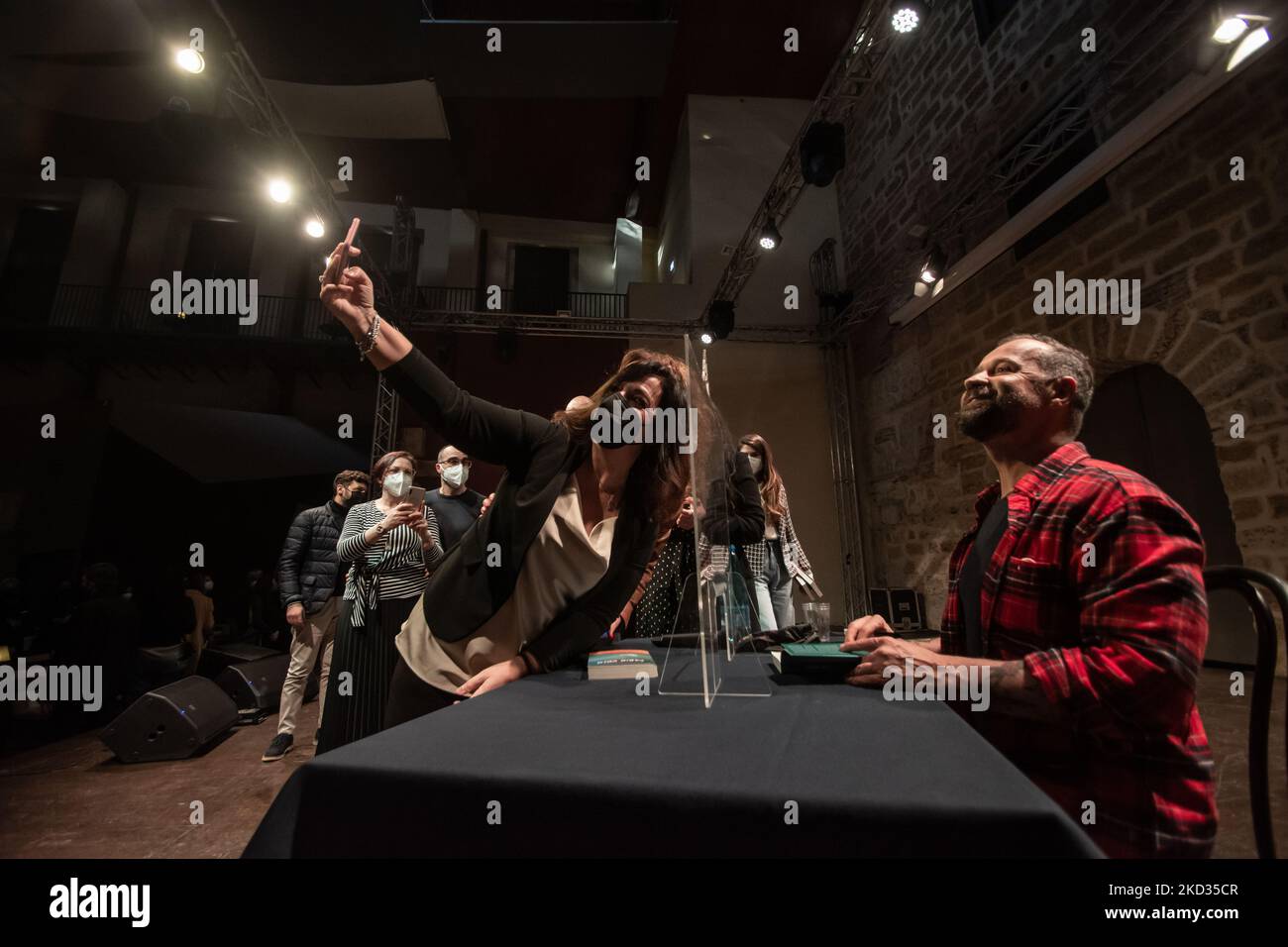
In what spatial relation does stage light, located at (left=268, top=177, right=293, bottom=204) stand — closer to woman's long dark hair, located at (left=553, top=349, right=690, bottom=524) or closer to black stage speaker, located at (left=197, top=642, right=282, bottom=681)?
black stage speaker, located at (left=197, top=642, right=282, bottom=681)

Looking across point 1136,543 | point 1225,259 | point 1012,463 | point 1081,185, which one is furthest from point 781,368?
point 1136,543

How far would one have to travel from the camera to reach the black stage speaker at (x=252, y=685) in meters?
3.97

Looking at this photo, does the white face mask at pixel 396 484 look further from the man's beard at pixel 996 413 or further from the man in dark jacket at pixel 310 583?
the man's beard at pixel 996 413

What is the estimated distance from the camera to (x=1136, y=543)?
828 millimetres

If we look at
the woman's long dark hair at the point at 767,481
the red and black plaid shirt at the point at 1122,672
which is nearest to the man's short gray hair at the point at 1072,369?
the red and black plaid shirt at the point at 1122,672

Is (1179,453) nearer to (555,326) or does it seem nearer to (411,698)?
(411,698)

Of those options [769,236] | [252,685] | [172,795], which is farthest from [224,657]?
[769,236]

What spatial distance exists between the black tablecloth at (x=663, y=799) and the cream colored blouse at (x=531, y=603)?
509 mm

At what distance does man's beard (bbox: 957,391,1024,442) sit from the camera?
124 centimetres

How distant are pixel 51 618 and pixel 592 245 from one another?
851 cm

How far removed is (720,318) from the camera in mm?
6230

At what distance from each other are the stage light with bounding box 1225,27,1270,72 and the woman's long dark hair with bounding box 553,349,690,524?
373cm

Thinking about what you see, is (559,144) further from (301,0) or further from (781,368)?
(781,368)
